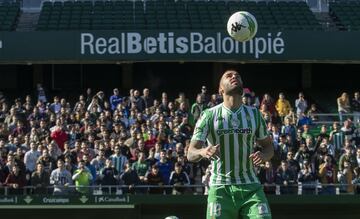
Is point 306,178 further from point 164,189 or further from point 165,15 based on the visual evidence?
point 165,15

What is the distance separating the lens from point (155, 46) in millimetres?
25469

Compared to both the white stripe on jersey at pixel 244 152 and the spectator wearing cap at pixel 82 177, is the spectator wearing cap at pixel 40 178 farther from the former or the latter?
the white stripe on jersey at pixel 244 152

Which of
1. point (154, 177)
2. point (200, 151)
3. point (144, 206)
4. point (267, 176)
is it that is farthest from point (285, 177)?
point (200, 151)

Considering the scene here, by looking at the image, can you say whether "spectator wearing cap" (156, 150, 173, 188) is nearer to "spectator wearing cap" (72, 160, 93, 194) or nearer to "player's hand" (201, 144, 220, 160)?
"spectator wearing cap" (72, 160, 93, 194)

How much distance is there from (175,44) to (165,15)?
2458mm

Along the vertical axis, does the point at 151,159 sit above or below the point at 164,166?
above

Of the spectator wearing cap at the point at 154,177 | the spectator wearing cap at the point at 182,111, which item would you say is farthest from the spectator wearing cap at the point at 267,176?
the spectator wearing cap at the point at 182,111

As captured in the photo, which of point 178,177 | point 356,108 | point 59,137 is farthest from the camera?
point 356,108

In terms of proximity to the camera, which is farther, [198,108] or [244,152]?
[198,108]

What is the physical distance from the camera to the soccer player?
7.90 meters

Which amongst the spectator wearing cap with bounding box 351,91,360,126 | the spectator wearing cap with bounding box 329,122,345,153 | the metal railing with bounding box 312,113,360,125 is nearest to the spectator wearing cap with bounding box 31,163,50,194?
the spectator wearing cap with bounding box 329,122,345,153

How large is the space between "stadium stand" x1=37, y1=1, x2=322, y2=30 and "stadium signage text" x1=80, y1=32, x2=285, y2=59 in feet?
2.60

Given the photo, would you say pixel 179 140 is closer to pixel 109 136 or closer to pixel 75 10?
pixel 109 136

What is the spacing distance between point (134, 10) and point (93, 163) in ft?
38.1
